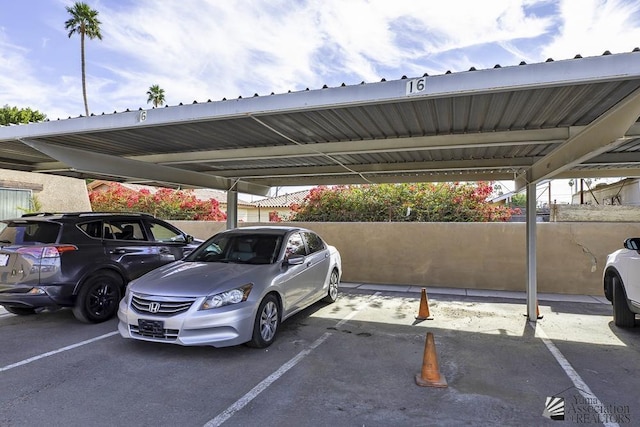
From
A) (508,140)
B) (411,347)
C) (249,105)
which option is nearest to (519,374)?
(411,347)

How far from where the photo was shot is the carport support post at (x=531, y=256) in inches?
264

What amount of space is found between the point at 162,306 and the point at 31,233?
280cm

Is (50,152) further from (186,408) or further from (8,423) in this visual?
(186,408)

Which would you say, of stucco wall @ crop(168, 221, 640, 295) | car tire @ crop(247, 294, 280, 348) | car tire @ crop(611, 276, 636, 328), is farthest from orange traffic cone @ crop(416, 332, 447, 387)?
stucco wall @ crop(168, 221, 640, 295)

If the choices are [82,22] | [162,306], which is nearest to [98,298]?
[162,306]

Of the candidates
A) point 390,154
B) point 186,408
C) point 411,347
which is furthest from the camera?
point 390,154

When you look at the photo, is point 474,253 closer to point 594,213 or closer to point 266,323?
point 594,213

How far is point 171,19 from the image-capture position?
877 centimetres

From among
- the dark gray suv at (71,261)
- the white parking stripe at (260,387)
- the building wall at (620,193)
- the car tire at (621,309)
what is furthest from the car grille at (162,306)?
the building wall at (620,193)

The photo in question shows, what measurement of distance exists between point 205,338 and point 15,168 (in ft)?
23.6

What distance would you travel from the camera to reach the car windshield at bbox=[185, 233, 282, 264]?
230 inches

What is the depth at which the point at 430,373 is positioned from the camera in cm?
407
